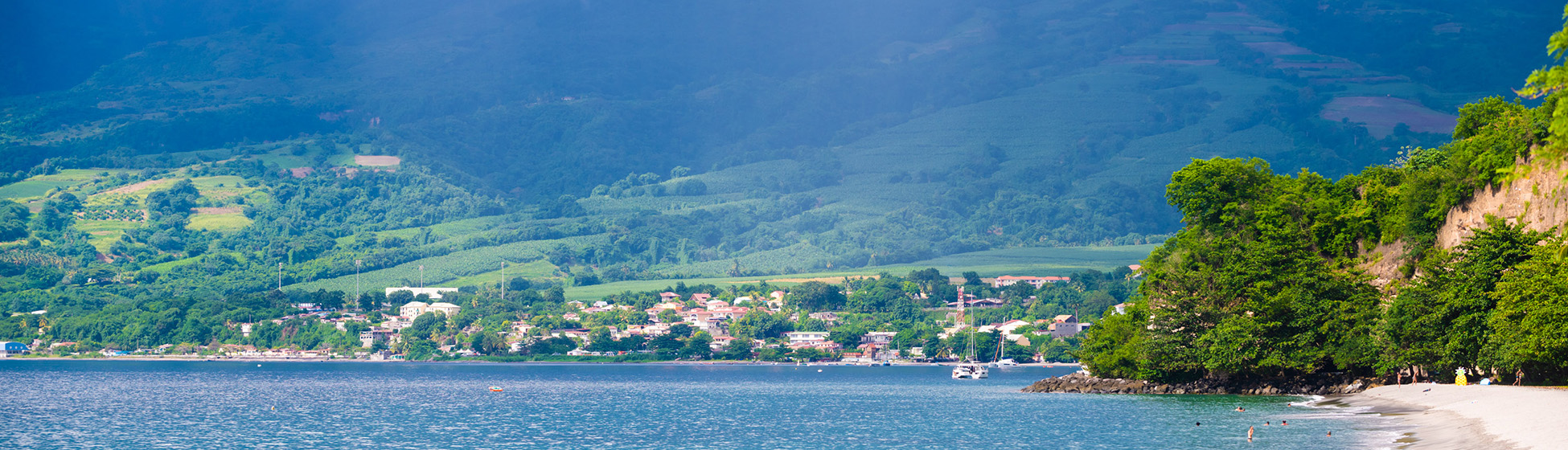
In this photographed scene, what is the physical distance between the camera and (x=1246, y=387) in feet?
283

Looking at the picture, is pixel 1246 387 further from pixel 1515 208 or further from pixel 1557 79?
pixel 1557 79

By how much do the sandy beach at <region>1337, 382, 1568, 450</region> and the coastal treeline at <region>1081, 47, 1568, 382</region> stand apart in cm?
191

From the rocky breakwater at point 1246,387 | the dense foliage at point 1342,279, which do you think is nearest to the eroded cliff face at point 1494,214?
the dense foliage at point 1342,279

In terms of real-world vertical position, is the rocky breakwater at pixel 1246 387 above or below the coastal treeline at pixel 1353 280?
below

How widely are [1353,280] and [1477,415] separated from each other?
29.2 meters

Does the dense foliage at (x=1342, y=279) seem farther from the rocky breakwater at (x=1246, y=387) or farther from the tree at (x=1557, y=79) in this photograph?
the tree at (x=1557, y=79)

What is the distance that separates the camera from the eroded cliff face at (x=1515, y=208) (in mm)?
65438

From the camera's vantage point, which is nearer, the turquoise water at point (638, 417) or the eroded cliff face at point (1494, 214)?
the turquoise water at point (638, 417)

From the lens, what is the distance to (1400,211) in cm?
8000

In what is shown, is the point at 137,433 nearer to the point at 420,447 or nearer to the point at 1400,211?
the point at 420,447

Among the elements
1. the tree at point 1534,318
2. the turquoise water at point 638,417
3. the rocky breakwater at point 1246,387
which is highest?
the tree at point 1534,318

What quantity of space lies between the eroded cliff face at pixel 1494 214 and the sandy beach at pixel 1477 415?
819 centimetres

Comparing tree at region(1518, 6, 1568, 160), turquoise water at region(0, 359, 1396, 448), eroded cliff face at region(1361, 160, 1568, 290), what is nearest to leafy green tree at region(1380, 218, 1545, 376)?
eroded cliff face at region(1361, 160, 1568, 290)

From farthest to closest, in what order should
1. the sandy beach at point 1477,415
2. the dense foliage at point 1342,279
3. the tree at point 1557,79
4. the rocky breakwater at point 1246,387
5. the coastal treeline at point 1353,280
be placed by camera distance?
the rocky breakwater at point 1246,387
the dense foliage at point 1342,279
the coastal treeline at point 1353,280
the sandy beach at point 1477,415
the tree at point 1557,79
